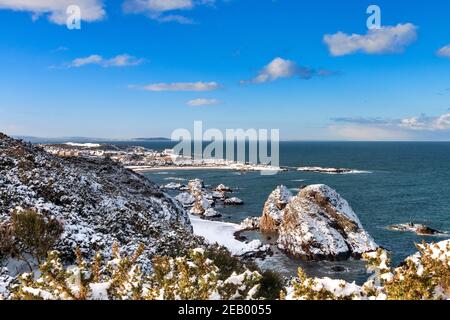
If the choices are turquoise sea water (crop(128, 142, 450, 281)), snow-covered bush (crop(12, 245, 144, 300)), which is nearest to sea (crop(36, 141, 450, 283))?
turquoise sea water (crop(128, 142, 450, 281))

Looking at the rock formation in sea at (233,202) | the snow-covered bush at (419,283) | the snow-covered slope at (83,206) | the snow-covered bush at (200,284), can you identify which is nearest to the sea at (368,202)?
the rock formation in sea at (233,202)

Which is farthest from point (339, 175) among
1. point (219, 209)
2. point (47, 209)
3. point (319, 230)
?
point (47, 209)

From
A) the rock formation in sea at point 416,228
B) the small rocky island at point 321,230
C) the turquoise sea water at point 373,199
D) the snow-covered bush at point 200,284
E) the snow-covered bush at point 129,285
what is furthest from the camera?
the rock formation in sea at point 416,228

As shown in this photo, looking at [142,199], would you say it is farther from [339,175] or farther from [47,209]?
[339,175]

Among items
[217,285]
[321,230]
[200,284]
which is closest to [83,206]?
[217,285]

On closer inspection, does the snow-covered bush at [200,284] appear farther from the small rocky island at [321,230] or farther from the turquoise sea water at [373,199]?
the small rocky island at [321,230]

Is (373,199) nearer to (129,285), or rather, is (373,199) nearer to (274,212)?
(274,212)

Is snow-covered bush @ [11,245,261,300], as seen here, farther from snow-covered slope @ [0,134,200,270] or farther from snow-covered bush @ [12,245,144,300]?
snow-covered slope @ [0,134,200,270]
